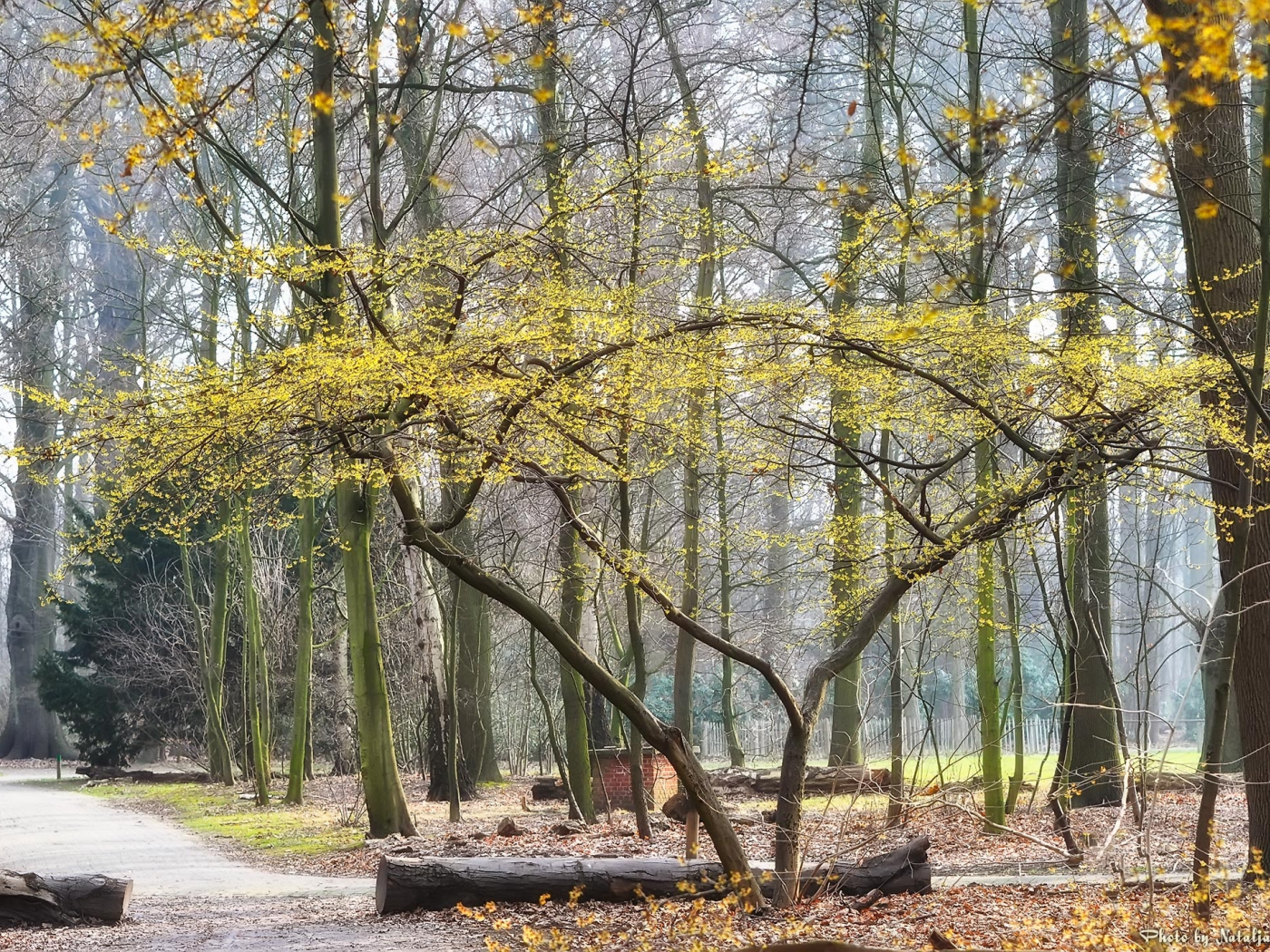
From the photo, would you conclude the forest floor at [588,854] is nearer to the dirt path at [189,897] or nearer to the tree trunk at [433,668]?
the dirt path at [189,897]

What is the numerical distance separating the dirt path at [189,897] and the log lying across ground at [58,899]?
16cm

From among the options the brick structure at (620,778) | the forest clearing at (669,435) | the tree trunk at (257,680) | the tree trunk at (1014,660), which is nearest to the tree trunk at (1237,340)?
the forest clearing at (669,435)

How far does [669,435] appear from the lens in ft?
28.9

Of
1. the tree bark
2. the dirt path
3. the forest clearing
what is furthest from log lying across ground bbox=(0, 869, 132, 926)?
the tree bark

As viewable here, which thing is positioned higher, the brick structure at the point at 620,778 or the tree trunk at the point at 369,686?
the tree trunk at the point at 369,686

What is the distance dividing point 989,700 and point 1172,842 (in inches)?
72.8

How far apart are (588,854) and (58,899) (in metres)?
3.65

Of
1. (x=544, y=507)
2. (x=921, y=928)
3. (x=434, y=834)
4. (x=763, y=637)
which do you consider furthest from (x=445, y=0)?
(x=763, y=637)

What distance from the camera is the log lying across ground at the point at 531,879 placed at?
732 cm

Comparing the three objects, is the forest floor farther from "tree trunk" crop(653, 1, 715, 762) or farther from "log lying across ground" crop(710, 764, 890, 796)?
"tree trunk" crop(653, 1, 715, 762)

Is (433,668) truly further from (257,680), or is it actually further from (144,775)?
(144,775)

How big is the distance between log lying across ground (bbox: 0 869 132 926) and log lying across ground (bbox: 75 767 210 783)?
43.8 ft

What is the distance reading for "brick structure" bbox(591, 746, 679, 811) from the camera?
559 inches

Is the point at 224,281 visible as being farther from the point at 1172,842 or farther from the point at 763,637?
the point at 1172,842
